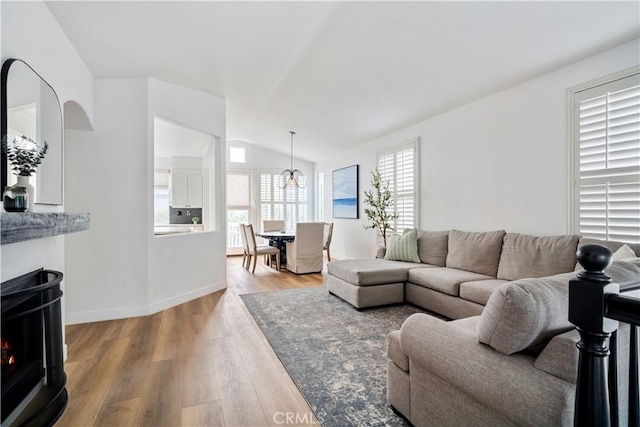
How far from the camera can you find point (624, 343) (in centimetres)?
117

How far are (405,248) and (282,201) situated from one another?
4.93m

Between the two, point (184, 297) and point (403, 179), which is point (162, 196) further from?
point (403, 179)

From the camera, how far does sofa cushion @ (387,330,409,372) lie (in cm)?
171

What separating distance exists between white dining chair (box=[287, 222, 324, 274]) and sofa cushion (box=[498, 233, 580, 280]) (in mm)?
3191

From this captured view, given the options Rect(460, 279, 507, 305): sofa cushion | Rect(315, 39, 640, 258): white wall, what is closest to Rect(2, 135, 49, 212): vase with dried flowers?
Rect(460, 279, 507, 305): sofa cushion

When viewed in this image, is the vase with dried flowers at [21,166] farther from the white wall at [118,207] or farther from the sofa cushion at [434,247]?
the sofa cushion at [434,247]

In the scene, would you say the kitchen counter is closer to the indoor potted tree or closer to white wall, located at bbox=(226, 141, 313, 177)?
white wall, located at bbox=(226, 141, 313, 177)

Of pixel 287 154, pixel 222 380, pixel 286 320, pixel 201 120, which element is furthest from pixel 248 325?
pixel 287 154

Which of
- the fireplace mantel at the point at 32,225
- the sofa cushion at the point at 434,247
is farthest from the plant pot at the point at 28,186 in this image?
the sofa cushion at the point at 434,247

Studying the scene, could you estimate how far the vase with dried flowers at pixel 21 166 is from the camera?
1.64 metres

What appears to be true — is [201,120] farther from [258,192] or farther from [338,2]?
[258,192]

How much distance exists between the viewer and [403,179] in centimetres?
527

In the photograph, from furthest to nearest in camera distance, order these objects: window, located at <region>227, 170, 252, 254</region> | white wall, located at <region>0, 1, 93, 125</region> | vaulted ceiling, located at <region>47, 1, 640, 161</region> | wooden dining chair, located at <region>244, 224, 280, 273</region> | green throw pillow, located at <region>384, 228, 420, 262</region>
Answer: window, located at <region>227, 170, 252, 254</region>, wooden dining chair, located at <region>244, 224, 280, 273</region>, green throw pillow, located at <region>384, 228, 420, 262</region>, vaulted ceiling, located at <region>47, 1, 640, 161</region>, white wall, located at <region>0, 1, 93, 125</region>

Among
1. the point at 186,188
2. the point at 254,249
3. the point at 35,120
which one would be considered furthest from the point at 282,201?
the point at 35,120
